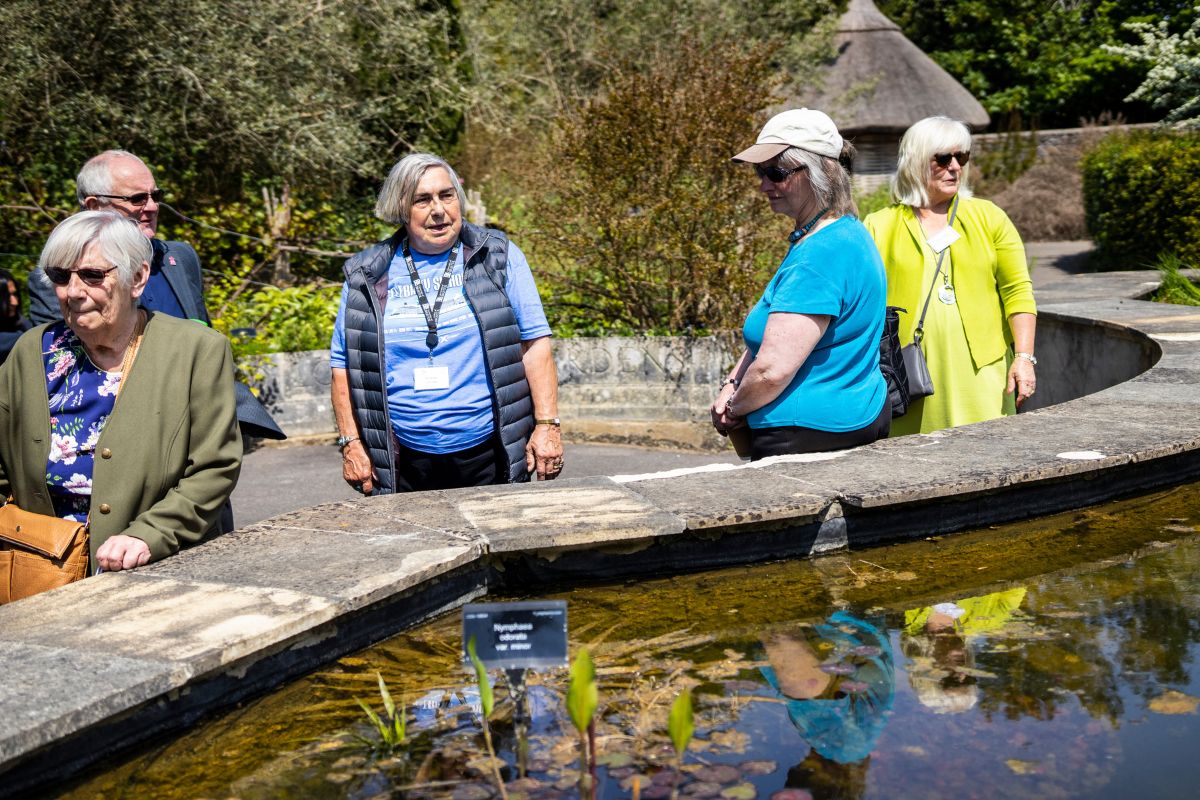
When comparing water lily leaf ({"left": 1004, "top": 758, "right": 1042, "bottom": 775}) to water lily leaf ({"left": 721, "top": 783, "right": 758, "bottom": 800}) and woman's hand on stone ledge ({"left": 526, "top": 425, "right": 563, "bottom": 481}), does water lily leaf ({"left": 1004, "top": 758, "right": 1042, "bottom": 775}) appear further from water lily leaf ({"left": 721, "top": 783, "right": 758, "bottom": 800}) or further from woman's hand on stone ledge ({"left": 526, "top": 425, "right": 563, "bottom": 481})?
woman's hand on stone ledge ({"left": 526, "top": 425, "right": 563, "bottom": 481})

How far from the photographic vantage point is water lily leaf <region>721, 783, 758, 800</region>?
2.21m

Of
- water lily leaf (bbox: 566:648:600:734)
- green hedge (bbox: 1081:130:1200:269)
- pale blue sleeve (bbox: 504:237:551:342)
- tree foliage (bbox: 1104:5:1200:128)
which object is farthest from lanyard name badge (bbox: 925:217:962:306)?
tree foliage (bbox: 1104:5:1200:128)

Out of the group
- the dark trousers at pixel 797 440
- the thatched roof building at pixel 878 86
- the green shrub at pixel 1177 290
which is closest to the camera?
the dark trousers at pixel 797 440

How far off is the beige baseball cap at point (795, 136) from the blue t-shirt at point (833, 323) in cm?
23

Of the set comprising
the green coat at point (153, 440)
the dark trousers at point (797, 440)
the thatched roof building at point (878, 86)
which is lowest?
the dark trousers at point (797, 440)

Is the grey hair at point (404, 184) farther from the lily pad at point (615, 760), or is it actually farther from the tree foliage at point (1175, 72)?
the tree foliage at point (1175, 72)

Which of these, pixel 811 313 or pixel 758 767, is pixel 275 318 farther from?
pixel 758 767

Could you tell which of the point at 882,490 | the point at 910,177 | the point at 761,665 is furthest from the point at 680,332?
the point at 761,665

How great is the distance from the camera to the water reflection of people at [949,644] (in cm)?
257

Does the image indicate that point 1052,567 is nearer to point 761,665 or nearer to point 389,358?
point 761,665

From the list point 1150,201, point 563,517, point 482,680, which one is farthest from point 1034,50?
point 482,680

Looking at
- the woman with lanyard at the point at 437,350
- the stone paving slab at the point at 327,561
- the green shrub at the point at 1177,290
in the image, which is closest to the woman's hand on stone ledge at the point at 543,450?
the woman with lanyard at the point at 437,350

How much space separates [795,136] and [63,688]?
2.45 meters

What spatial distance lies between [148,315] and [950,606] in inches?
84.9
